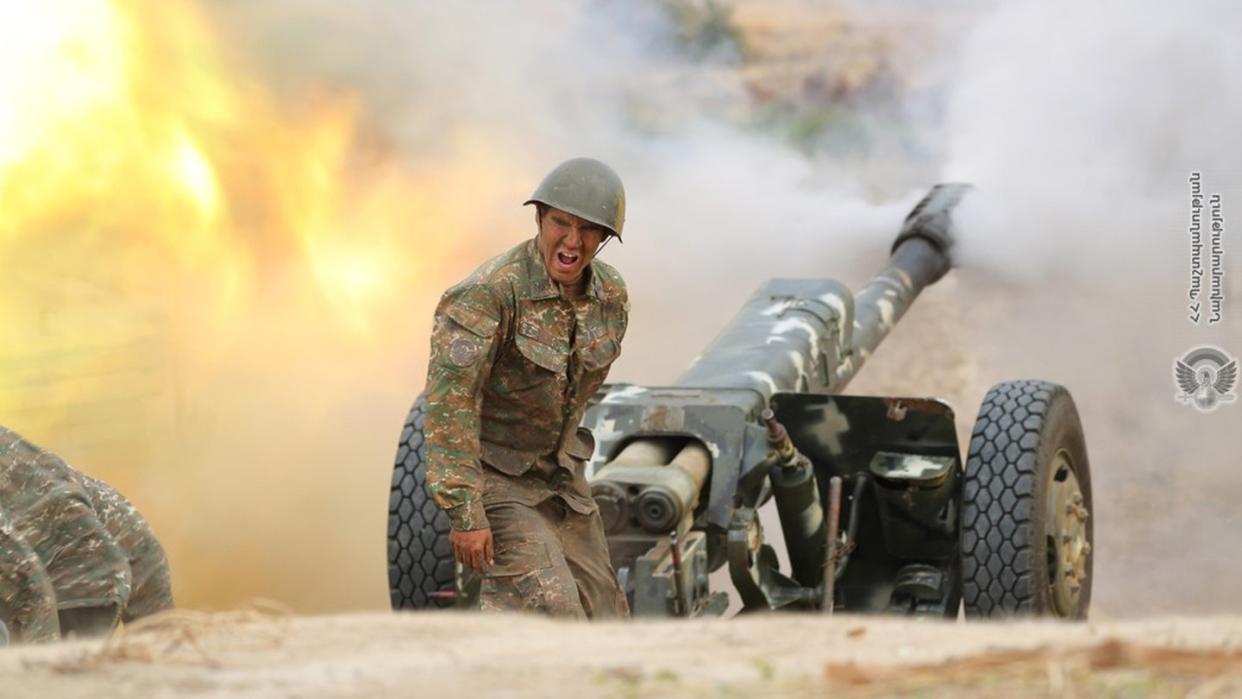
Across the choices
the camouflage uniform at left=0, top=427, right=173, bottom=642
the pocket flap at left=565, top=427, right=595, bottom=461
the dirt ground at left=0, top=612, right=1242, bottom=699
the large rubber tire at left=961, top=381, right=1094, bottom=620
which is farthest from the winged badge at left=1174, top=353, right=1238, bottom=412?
the dirt ground at left=0, top=612, right=1242, bottom=699

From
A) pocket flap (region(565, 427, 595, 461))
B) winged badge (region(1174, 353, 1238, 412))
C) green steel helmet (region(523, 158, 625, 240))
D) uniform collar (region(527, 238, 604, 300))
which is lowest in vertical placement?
pocket flap (region(565, 427, 595, 461))

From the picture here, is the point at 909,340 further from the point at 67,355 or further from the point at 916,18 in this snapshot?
the point at 67,355

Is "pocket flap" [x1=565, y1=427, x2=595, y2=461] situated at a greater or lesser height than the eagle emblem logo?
lesser

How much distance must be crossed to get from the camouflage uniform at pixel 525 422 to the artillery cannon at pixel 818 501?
1.20ft

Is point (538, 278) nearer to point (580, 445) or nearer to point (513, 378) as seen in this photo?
point (513, 378)

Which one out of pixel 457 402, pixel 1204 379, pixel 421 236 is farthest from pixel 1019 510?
pixel 1204 379

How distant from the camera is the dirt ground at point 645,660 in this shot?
2176 mm

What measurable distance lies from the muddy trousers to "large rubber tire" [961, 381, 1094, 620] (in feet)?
4.16

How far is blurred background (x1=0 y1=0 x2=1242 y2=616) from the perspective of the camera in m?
9.12

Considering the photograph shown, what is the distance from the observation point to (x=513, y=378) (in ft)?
16.6

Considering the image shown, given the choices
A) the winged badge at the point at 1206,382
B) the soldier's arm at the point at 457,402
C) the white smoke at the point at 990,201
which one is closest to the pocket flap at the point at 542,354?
the soldier's arm at the point at 457,402

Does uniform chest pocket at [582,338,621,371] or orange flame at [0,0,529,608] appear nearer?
uniform chest pocket at [582,338,621,371]

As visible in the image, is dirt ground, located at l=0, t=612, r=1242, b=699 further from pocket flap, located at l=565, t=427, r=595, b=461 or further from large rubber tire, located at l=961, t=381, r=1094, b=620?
large rubber tire, located at l=961, t=381, r=1094, b=620

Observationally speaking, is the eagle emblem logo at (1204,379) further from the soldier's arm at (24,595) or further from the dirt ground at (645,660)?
the dirt ground at (645,660)
